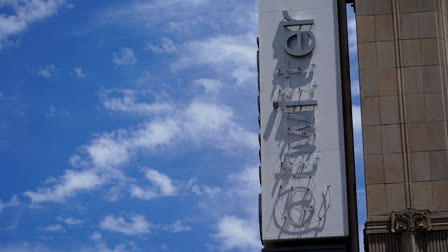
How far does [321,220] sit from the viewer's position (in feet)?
139

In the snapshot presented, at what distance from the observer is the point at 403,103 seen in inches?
1650

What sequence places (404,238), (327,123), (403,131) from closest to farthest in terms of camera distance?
(404,238) < (403,131) < (327,123)

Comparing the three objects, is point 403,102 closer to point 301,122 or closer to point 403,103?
point 403,103

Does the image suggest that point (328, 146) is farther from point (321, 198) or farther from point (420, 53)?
point (420, 53)

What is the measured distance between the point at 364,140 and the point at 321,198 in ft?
11.4

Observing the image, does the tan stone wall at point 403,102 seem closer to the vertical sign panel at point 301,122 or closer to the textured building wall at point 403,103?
the textured building wall at point 403,103

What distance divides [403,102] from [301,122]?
5275 mm

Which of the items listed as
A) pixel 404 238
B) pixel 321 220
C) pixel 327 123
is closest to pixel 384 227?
pixel 404 238

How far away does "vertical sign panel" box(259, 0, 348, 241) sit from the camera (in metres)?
42.6

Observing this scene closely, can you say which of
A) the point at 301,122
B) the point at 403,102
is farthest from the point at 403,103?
the point at 301,122

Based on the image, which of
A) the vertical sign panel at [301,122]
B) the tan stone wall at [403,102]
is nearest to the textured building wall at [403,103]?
the tan stone wall at [403,102]

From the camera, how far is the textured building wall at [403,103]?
40.2 meters

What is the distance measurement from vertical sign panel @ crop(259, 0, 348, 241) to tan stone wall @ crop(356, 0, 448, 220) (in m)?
2.40

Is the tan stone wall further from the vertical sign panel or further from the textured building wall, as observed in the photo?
the vertical sign panel
